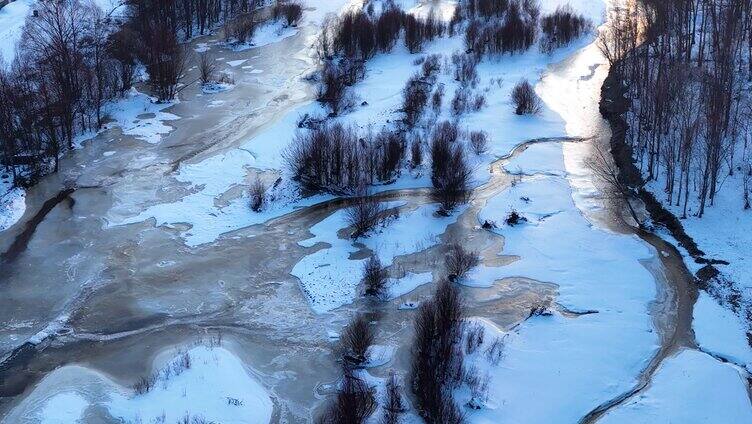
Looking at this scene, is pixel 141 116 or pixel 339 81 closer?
pixel 141 116

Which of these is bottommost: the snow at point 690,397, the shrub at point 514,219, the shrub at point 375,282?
the snow at point 690,397

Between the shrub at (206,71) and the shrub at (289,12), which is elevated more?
the shrub at (289,12)

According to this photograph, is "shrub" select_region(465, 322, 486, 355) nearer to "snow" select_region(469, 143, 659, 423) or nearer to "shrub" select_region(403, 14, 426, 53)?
"snow" select_region(469, 143, 659, 423)

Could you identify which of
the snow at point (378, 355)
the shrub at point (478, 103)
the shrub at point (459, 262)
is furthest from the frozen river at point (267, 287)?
the shrub at point (478, 103)

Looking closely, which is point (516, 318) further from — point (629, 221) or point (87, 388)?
point (87, 388)

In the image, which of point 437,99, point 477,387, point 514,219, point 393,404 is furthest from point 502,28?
point 393,404

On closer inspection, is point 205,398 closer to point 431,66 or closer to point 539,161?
point 539,161

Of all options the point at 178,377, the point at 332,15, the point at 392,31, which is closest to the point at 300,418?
the point at 178,377

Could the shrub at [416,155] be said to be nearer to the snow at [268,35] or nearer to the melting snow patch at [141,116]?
the melting snow patch at [141,116]
